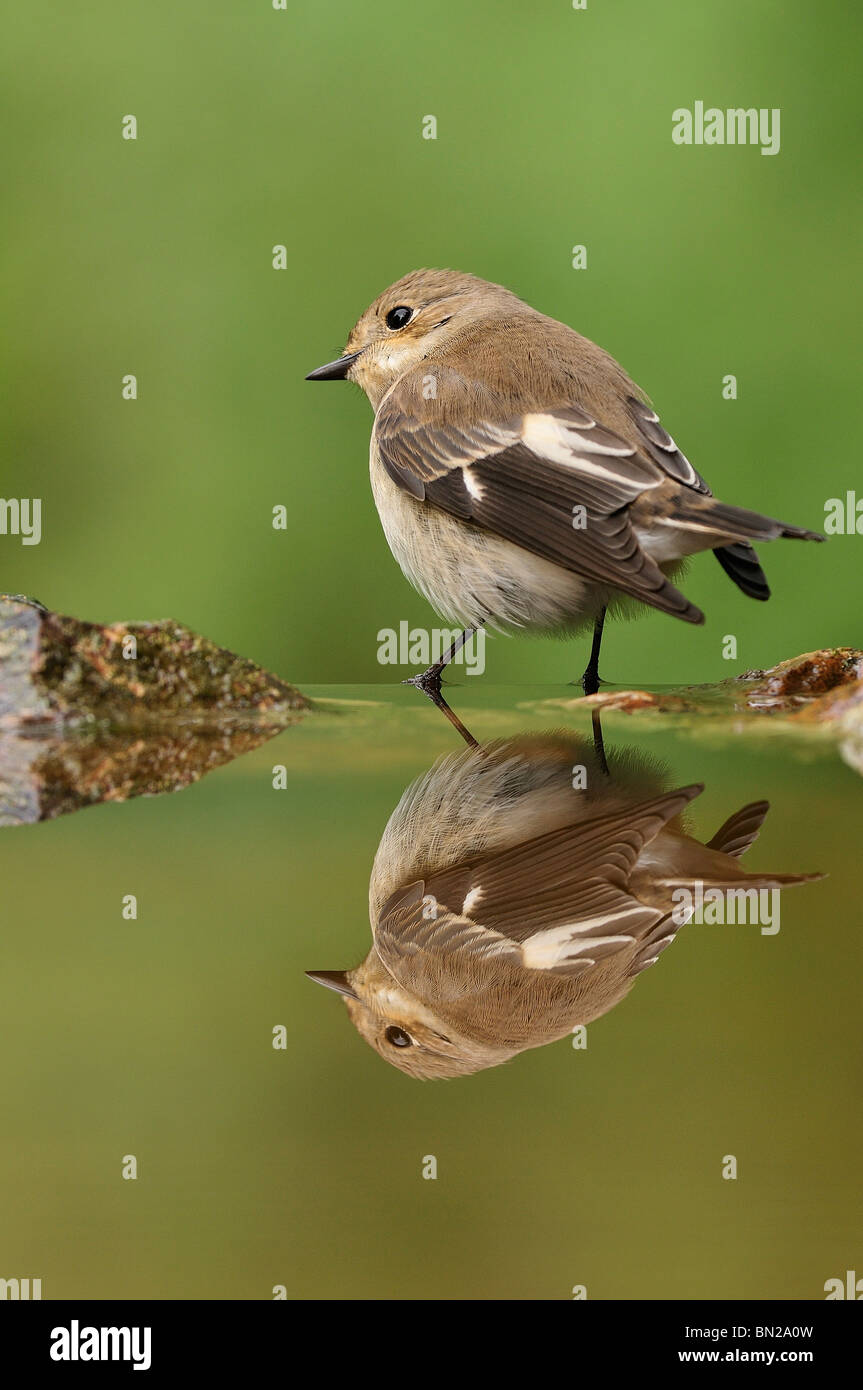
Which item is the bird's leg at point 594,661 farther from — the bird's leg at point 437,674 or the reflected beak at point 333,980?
the reflected beak at point 333,980

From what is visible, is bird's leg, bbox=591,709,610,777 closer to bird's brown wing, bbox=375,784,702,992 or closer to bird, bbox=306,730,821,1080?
bird, bbox=306,730,821,1080

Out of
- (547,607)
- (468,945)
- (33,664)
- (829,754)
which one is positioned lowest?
(468,945)

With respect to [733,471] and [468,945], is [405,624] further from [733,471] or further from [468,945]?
[468,945]

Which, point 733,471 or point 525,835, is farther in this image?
point 733,471

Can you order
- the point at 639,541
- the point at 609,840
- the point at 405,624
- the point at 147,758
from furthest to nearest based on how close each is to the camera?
1. the point at 405,624
2. the point at 639,541
3. the point at 147,758
4. the point at 609,840

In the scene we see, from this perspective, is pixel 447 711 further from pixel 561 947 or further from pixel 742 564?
pixel 561 947

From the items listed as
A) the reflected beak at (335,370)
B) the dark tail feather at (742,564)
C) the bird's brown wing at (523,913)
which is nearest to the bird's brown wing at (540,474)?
the dark tail feather at (742,564)

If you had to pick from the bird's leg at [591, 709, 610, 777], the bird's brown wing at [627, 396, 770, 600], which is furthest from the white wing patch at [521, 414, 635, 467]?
the bird's leg at [591, 709, 610, 777]

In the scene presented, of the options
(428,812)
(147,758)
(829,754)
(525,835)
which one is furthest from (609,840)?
(147,758)
